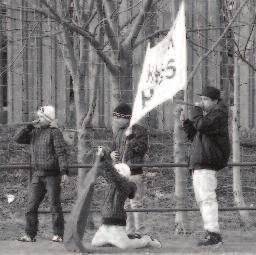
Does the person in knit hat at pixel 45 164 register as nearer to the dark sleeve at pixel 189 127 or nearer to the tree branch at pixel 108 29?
the dark sleeve at pixel 189 127

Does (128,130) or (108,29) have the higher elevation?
(108,29)

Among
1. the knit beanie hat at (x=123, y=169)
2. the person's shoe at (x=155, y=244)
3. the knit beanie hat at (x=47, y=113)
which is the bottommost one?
the person's shoe at (x=155, y=244)

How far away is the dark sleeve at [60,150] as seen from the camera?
9.65 meters

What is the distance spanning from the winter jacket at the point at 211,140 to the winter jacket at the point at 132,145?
0.80 meters

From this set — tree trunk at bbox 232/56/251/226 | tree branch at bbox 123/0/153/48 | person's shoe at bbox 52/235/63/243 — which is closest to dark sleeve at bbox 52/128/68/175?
person's shoe at bbox 52/235/63/243

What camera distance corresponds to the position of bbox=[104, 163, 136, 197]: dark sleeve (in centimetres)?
921

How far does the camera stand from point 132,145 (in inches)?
396

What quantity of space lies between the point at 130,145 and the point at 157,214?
3.63 metres

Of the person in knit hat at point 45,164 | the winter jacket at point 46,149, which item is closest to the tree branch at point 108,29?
the person in knit hat at point 45,164

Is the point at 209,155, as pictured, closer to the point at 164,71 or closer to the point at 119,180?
the point at 119,180

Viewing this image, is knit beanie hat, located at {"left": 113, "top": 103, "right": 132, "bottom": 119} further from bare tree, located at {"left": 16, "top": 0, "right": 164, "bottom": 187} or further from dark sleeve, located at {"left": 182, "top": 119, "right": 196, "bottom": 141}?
bare tree, located at {"left": 16, "top": 0, "right": 164, "bottom": 187}

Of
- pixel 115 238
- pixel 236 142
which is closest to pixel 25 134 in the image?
pixel 115 238

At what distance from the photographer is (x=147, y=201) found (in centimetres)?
1455

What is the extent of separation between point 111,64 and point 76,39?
2.61 metres
